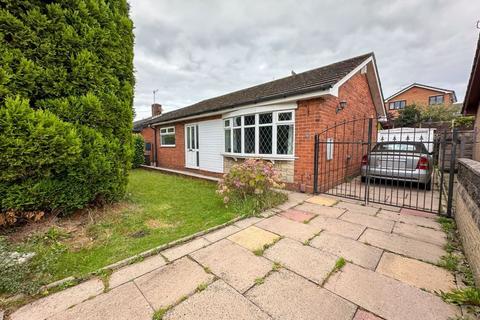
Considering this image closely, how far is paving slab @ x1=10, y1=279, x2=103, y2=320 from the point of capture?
1.65 m

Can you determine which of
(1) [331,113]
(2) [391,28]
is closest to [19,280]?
(1) [331,113]

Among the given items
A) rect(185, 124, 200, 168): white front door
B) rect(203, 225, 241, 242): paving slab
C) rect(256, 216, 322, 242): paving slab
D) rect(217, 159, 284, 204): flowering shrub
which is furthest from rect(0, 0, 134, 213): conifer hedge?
rect(185, 124, 200, 168): white front door

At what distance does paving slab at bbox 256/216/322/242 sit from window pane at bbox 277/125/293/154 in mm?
2794

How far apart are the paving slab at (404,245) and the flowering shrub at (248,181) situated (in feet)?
6.80

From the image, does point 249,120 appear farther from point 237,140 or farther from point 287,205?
point 287,205

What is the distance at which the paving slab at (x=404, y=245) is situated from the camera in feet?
8.38

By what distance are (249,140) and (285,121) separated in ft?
5.02

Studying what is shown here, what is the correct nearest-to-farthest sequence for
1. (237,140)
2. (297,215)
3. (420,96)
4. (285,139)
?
1. (297,215)
2. (285,139)
3. (237,140)
4. (420,96)

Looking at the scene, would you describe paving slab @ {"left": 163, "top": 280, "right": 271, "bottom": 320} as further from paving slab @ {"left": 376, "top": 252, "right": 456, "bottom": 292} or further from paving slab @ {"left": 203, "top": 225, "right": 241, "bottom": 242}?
paving slab @ {"left": 376, "top": 252, "right": 456, "bottom": 292}

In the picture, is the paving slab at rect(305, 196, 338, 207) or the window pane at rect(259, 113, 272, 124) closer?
the paving slab at rect(305, 196, 338, 207)

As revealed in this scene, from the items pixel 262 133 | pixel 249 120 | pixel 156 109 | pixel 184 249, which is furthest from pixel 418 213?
pixel 156 109

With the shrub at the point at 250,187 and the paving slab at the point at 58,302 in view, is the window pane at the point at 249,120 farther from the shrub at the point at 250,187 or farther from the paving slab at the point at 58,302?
the paving slab at the point at 58,302

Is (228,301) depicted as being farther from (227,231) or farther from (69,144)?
(69,144)

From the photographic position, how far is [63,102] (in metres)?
3.29
